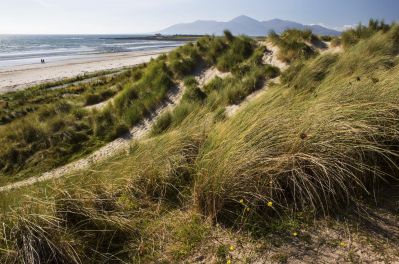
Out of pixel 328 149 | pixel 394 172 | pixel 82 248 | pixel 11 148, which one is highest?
pixel 328 149

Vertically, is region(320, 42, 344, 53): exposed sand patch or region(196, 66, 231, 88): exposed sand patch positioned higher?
region(320, 42, 344, 53): exposed sand patch

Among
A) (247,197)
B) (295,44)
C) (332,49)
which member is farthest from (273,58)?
(247,197)

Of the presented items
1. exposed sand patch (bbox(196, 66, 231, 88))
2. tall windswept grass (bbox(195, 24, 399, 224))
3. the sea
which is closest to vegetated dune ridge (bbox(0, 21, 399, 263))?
tall windswept grass (bbox(195, 24, 399, 224))

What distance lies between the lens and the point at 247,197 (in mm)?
3375

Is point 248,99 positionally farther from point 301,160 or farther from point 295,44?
point 301,160

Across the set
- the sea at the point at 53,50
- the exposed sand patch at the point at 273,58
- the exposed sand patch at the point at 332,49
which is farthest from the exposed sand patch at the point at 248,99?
the sea at the point at 53,50

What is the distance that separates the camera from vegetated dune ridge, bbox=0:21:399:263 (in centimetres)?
288

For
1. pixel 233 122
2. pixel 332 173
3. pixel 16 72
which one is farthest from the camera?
pixel 16 72

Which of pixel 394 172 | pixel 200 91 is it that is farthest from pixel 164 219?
pixel 200 91

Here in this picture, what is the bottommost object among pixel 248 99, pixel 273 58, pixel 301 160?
pixel 248 99

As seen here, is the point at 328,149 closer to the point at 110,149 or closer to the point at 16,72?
the point at 110,149

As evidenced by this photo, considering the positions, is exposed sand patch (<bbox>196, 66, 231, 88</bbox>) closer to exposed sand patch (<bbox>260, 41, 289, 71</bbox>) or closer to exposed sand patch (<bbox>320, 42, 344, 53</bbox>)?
exposed sand patch (<bbox>260, 41, 289, 71</bbox>)

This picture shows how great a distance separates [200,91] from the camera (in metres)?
10.2

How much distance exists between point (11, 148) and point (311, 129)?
9.24 meters
